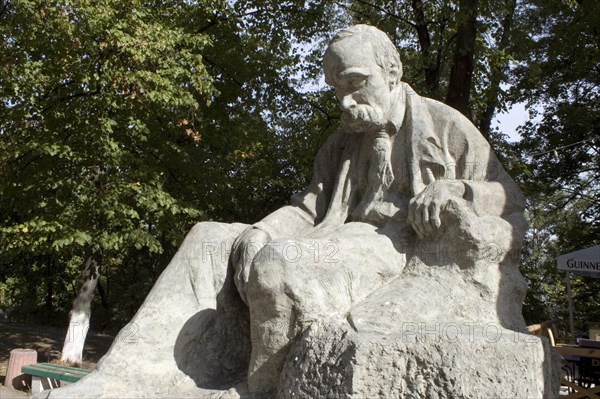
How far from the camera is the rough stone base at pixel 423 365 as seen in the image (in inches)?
103

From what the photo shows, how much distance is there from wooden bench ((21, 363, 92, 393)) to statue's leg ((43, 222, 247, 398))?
2531 mm

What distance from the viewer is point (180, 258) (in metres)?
3.49

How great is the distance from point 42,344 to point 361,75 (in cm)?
913

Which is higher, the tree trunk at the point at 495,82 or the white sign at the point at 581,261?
the tree trunk at the point at 495,82

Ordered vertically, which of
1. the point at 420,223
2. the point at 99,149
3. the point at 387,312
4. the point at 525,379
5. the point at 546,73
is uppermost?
the point at 546,73

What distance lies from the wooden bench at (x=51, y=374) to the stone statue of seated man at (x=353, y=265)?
8.45ft

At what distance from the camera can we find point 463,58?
882 cm

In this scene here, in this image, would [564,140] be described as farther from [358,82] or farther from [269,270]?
[269,270]

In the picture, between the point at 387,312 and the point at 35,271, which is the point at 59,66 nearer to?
the point at 387,312

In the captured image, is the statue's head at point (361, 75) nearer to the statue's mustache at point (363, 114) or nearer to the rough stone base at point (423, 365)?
the statue's mustache at point (363, 114)

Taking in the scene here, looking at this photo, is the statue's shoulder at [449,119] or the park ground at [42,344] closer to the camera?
the statue's shoulder at [449,119]

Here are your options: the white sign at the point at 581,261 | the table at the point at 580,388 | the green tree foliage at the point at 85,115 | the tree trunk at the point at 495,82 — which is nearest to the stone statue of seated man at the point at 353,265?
the table at the point at 580,388

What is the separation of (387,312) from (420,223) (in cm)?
60

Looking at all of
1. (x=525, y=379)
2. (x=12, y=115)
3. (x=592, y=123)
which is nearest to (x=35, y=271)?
(x=12, y=115)
